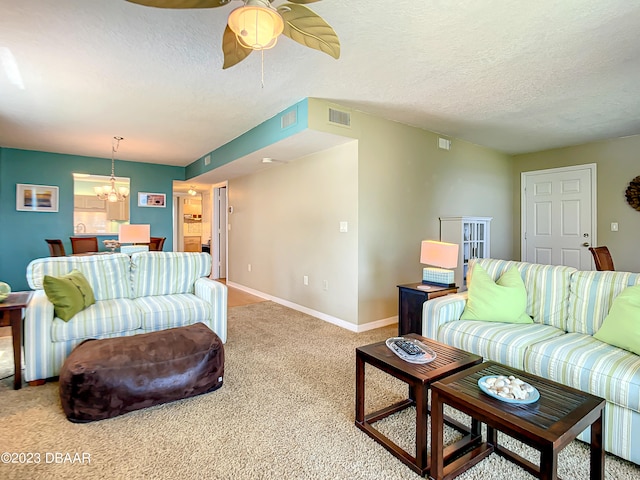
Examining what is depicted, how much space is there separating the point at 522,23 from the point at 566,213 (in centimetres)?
424

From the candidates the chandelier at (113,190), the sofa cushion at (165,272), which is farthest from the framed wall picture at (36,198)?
the sofa cushion at (165,272)

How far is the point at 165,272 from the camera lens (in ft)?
11.2

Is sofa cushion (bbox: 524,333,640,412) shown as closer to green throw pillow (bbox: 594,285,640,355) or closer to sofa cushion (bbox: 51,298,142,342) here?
green throw pillow (bbox: 594,285,640,355)

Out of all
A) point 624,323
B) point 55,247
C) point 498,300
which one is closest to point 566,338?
point 624,323

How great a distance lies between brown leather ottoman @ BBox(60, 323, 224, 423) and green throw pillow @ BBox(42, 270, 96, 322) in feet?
1.42

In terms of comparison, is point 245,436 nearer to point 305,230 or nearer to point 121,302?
point 121,302

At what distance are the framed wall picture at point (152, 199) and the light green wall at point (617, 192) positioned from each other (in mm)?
7363

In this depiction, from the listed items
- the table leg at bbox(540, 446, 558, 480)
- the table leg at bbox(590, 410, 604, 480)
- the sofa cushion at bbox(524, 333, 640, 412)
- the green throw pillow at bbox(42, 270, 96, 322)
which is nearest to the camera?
the table leg at bbox(540, 446, 558, 480)

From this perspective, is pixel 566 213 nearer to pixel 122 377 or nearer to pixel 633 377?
pixel 633 377

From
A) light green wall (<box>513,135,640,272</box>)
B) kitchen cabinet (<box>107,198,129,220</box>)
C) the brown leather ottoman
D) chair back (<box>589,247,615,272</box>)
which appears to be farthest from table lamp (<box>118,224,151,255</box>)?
light green wall (<box>513,135,640,272</box>)

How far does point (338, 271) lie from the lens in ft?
13.4

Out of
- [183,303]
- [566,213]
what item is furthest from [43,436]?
[566,213]

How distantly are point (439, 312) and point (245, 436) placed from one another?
1.57m

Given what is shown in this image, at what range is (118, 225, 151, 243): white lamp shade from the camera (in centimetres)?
436
